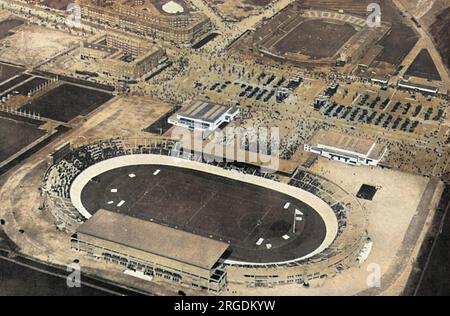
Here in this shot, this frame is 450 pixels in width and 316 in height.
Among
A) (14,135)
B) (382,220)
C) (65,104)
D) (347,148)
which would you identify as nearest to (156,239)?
(382,220)

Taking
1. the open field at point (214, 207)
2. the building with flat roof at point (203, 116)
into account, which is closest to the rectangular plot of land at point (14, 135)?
A: the open field at point (214, 207)

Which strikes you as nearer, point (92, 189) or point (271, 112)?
point (92, 189)

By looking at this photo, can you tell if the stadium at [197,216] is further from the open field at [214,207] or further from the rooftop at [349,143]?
the rooftop at [349,143]

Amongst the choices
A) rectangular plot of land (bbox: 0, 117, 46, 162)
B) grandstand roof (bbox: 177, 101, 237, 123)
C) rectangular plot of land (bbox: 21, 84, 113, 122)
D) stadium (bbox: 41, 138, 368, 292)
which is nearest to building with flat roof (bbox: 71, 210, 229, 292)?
stadium (bbox: 41, 138, 368, 292)
